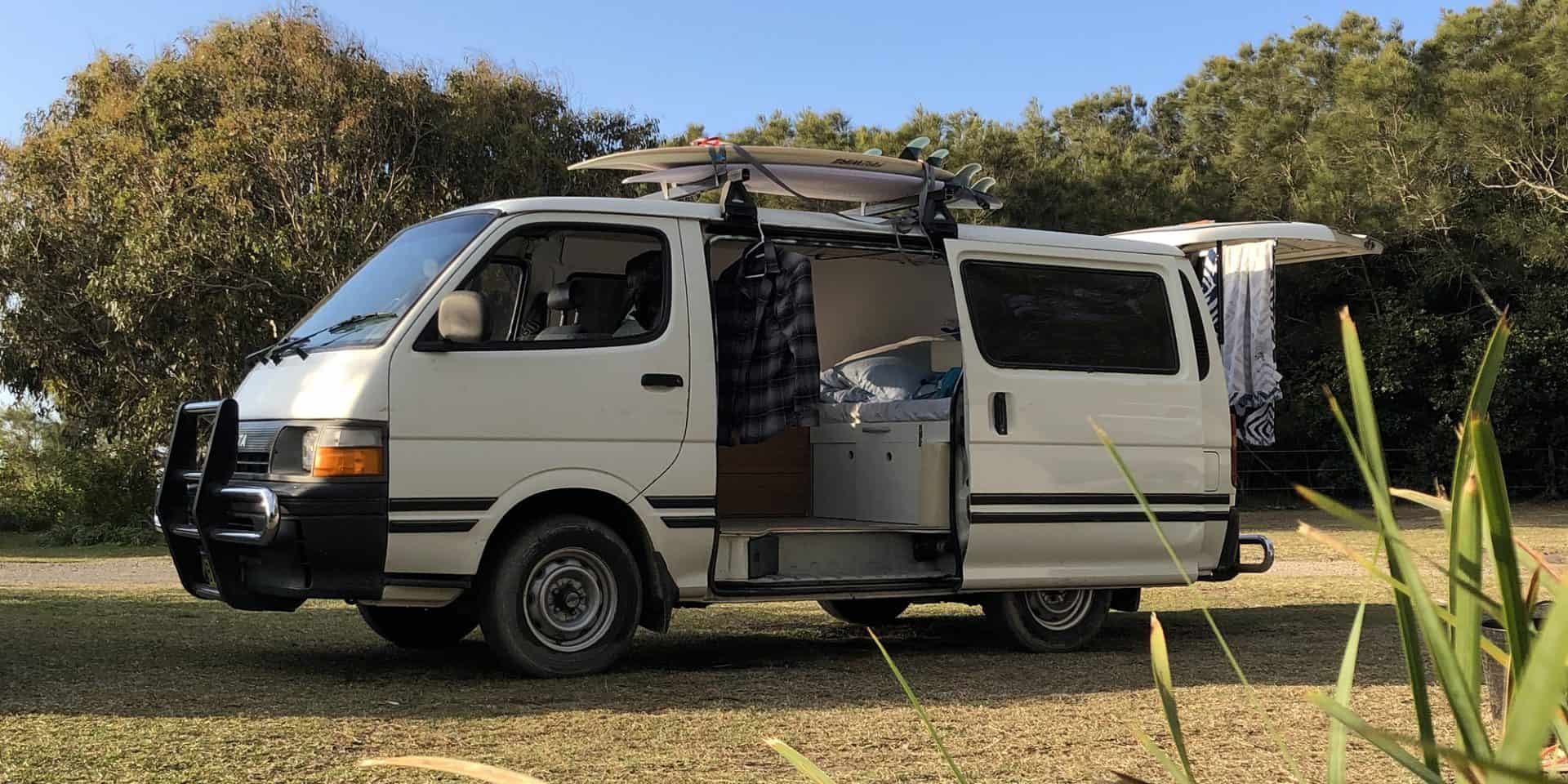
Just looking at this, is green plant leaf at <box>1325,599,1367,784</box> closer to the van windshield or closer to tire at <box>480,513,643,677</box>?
tire at <box>480,513,643,677</box>

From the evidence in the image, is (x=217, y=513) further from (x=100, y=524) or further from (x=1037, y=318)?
(x=100, y=524)

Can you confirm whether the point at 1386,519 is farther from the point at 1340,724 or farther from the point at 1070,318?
the point at 1070,318

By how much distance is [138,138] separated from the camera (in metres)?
20.9

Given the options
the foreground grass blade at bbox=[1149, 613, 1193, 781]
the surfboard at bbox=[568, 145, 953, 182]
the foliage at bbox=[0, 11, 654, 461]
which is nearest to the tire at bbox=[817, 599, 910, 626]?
the surfboard at bbox=[568, 145, 953, 182]

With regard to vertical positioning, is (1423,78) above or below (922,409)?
above

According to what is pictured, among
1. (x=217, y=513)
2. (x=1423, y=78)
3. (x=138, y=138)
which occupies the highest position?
(x=1423, y=78)

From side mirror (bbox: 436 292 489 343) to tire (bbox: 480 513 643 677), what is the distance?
34.8 inches

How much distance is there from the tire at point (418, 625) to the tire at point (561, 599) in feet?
3.87

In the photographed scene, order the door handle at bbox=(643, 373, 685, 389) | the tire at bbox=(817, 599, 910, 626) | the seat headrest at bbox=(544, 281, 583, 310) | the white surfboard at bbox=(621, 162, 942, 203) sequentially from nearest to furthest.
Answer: the door handle at bbox=(643, 373, 685, 389), the seat headrest at bbox=(544, 281, 583, 310), the white surfboard at bbox=(621, 162, 942, 203), the tire at bbox=(817, 599, 910, 626)

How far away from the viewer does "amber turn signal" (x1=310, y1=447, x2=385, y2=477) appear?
621cm

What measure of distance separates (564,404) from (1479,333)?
73.6 ft

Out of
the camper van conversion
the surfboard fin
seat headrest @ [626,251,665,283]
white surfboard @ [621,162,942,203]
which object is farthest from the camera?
the surfboard fin

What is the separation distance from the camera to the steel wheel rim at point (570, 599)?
261 inches

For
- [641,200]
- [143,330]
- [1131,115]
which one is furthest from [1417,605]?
[1131,115]
